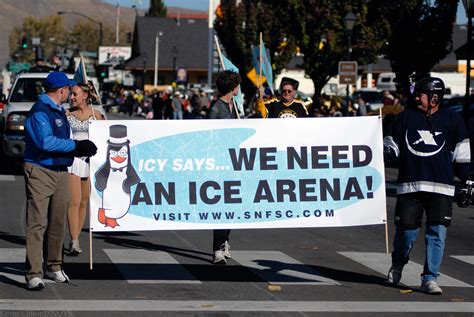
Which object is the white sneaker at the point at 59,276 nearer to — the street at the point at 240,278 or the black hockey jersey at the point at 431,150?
the street at the point at 240,278

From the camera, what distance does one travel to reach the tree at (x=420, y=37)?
4012cm

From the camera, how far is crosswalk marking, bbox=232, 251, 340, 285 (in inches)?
409

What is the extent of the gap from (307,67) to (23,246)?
115 feet

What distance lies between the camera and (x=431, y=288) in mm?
9688

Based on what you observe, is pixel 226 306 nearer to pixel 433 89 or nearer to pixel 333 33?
pixel 433 89

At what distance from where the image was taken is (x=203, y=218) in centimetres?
998

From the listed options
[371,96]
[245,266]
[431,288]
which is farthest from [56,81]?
[371,96]

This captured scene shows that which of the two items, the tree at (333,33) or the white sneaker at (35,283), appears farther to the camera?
the tree at (333,33)

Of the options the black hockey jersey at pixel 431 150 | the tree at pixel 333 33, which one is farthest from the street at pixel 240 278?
the tree at pixel 333 33

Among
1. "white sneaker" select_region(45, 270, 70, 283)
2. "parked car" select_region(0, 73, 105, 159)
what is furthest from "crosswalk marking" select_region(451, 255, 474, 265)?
"parked car" select_region(0, 73, 105, 159)

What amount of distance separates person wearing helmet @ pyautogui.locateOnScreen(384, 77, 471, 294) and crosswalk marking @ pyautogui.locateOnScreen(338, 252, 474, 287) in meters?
0.76

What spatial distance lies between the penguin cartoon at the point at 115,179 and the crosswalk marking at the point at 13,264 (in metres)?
0.81

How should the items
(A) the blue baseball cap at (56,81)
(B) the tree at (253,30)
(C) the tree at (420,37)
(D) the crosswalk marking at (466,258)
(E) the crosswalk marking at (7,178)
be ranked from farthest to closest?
(B) the tree at (253,30) < (C) the tree at (420,37) < (E) the crosswalk marking at (7,178) < (D) the crosswalk marking at (466,258) < (A) the blue baseball cap at (56,81)

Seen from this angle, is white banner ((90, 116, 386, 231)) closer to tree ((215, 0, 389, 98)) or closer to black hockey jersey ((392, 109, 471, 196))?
black hockey jersey ((392, 109, 471, 196))
